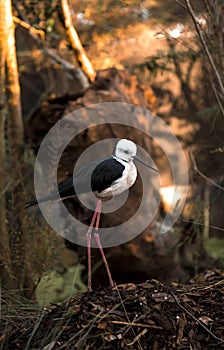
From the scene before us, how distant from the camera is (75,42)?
6.34m

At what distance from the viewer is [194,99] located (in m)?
8.54

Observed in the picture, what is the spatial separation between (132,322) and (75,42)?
157 inches

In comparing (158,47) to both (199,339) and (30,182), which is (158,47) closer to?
(30,182)

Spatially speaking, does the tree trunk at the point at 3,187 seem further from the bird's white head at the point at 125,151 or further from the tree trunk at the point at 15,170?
the bird's white head at the point at 125,151

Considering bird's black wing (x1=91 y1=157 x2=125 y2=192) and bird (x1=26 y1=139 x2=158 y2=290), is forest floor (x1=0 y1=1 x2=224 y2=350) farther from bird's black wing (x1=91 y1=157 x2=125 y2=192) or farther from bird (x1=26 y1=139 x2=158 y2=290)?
bird's black wing (x1=91 y1=157 x2=125 y2=192)

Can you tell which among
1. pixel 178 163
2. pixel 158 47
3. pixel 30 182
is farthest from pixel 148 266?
pixel 158 47

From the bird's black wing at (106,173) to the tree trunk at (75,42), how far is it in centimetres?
291

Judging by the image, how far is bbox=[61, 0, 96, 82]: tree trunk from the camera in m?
6.09

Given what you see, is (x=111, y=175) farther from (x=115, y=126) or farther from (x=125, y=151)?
(x=115, y=126)

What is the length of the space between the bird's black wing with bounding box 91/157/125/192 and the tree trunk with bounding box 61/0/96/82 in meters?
2.91

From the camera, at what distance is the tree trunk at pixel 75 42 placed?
609cm

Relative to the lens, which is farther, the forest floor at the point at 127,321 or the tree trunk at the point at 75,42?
the tree trunk at the point at 75,42

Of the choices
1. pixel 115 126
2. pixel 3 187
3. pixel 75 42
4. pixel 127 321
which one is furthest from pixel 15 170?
pixel 127 321

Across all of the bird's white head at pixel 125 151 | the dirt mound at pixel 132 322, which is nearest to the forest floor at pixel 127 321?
the dirt mound at pixel 132 322
